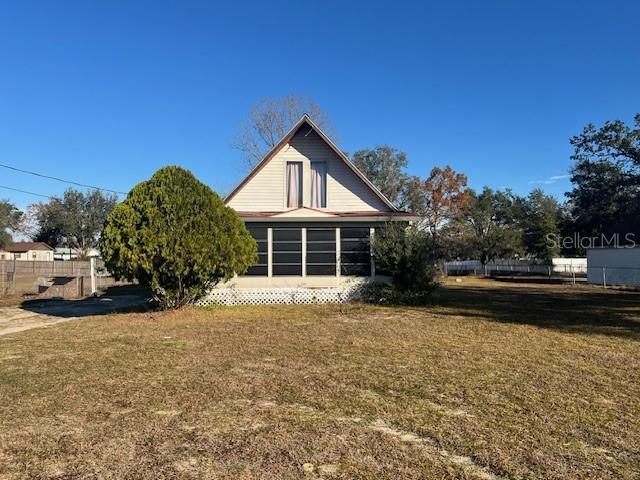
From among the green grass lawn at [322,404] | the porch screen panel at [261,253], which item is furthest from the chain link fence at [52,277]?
the green grass lawn at [322,404]

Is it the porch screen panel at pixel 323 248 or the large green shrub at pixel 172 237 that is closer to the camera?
the large green shrub at pixel 172 237

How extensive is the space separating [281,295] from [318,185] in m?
4.24

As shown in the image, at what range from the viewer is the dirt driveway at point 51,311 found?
1316cm

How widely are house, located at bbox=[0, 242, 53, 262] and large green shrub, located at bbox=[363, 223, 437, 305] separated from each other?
7394 centimetres

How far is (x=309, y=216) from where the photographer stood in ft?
56.5

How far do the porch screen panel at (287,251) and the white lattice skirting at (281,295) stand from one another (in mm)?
726

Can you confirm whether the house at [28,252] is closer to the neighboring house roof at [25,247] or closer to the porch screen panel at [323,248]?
the neighboring house roof at [25,247]

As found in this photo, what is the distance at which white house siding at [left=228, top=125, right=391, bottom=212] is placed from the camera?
18266 millimetres

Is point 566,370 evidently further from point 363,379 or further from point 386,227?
point 386,227

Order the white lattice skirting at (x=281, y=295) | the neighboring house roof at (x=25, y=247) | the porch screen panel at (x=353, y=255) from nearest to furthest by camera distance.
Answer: the white lattice skirting at (x=281, y=295), the porch screen panel at (x=353, y=255), the neighboring house roof at (x=25, y=247)

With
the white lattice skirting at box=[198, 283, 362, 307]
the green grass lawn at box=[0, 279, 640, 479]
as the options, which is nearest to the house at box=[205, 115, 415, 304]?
the white lattice skirting at box=[198, 283, 362, 307]

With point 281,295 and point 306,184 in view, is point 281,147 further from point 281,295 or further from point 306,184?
point 281,295

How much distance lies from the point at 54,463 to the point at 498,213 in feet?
231

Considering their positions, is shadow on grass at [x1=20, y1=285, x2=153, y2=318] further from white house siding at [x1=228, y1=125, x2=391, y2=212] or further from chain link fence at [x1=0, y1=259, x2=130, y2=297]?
white house siding at [x1=228, y1=125, x2=391, y2=212]
